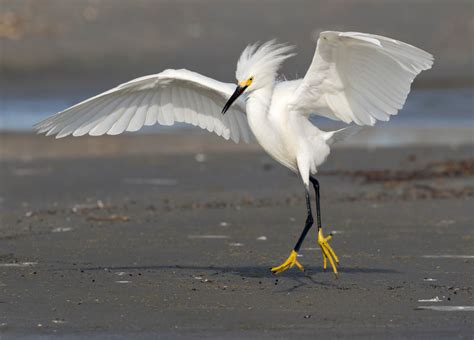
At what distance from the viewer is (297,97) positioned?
916 centimetres

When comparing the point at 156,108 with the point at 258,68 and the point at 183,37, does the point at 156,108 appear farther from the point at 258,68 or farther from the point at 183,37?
the point at 183,37

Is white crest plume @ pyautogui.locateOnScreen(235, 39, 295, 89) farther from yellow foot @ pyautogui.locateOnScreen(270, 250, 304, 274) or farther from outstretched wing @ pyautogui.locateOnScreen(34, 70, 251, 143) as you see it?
yellow foot @ pyautogui.locateOnScreen(270, 250, 304, 274)

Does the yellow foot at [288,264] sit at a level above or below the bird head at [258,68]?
below

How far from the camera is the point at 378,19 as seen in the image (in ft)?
96.0

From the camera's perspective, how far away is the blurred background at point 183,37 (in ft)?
81.9

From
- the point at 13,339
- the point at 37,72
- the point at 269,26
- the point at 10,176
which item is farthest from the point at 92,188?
the point at 269,26

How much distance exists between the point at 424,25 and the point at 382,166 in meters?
15.1

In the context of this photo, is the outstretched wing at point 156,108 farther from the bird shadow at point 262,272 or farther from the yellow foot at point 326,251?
the yellow foot at point 326,251

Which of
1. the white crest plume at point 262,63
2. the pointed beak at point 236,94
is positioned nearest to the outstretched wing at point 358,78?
the white crest plume at point 262,63

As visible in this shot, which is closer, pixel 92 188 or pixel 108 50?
pixel 92 188

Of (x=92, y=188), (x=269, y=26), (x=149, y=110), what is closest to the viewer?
(x=149, y=110)

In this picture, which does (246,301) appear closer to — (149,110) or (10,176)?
(149,110)

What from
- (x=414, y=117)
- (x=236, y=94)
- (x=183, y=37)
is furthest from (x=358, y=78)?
(x=183, y=37)

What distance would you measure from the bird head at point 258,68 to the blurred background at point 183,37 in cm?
1327
